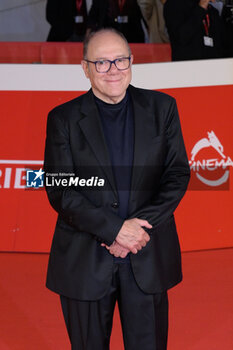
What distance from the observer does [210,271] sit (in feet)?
14.1

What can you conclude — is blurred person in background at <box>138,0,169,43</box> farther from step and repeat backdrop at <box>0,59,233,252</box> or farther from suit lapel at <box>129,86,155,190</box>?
suit lapel at <box>129,86,155,190</box>

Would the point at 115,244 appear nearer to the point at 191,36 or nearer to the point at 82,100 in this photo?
the point at 82,100

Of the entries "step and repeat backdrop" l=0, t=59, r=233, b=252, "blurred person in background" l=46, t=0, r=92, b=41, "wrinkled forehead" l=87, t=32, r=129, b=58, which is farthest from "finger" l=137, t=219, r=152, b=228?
"blurred person in background" l=46, t=0, r=92, b=41

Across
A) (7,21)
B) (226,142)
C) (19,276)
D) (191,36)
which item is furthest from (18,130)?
(7,21)

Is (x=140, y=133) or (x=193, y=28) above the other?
(x=193, y=28)

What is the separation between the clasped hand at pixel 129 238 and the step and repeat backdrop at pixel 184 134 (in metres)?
2.42

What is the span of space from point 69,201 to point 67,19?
518 centimetres

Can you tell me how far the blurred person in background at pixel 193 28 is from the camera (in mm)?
5652

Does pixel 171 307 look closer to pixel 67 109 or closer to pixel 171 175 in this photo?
pixel 171 175

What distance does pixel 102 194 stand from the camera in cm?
221

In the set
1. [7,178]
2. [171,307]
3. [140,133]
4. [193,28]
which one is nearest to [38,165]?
[7,178]

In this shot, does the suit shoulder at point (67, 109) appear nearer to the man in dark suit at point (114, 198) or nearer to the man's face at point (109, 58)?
the man in dark suit at point (114, 198)

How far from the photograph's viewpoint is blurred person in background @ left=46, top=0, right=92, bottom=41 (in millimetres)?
6927

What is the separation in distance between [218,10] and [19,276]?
3.63 meters
